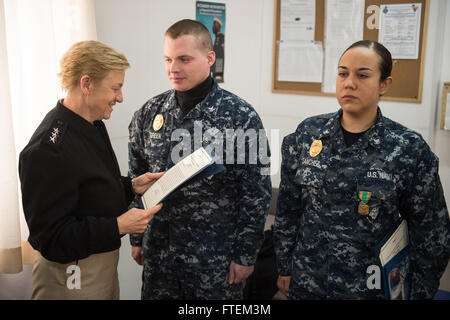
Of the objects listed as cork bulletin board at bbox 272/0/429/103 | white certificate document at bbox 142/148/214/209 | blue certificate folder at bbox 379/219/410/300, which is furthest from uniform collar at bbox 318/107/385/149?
cork bulletin board at bbox 272/0/429/103

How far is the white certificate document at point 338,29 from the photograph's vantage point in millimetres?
2646

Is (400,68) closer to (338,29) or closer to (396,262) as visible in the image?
(338,29)

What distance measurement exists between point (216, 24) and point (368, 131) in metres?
1.72

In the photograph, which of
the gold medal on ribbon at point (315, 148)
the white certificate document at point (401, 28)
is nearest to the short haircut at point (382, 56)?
the gold medal on ribbon at point (315, 148)

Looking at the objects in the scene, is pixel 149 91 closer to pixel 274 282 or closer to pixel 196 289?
pixel 196 289

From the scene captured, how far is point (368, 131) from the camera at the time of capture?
1472 millimetres

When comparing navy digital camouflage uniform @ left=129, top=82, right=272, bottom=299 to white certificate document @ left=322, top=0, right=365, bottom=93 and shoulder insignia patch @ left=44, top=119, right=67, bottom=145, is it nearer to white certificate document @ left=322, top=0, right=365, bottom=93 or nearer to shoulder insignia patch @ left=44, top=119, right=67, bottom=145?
shoulder insignia patch @ left=44, top=119, right=67, bottom=145

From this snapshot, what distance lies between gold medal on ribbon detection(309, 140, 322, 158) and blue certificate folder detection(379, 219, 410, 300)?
0.37 m

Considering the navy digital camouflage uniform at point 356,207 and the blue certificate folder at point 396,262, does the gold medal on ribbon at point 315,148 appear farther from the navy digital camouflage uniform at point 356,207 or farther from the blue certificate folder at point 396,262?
the blue certificate folder at point 396,262

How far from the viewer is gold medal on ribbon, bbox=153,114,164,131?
1826mm

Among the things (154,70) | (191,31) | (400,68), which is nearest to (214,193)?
(191,31)

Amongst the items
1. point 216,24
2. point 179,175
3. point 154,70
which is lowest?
point 179,175

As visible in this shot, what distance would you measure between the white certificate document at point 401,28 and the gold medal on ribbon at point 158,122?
60.6 inches
